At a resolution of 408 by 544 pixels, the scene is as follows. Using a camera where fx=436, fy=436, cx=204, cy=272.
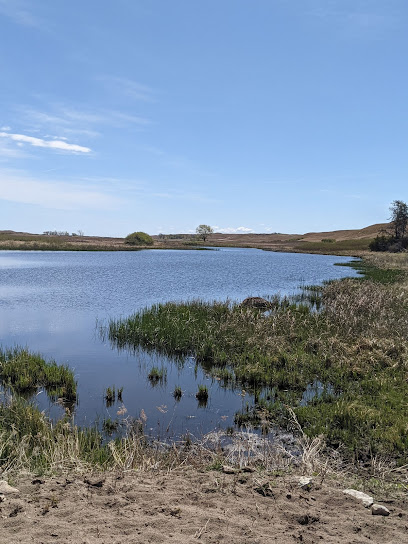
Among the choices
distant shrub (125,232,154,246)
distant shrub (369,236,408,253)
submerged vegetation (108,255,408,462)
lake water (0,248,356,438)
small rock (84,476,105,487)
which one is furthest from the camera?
distant shrub (125,232,154,246)

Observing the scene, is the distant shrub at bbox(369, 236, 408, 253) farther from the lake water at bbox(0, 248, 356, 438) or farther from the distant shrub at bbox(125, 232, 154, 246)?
the distant shrub at bbox(125, 232, 154, 246)

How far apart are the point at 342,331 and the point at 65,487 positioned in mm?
13916

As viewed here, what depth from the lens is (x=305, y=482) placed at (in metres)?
6.56

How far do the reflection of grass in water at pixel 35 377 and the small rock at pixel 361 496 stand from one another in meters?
8.10

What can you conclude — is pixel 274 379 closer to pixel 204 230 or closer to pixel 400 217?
pixel 400 217

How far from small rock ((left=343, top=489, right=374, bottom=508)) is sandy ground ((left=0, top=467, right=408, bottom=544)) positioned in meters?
0.11

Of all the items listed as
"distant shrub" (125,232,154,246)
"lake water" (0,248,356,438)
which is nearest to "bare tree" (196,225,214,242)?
"distant shrub" (125,232,154,246)

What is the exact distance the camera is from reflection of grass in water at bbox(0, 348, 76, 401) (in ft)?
40.4

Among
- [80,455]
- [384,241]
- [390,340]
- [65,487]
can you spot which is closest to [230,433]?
[80,455]

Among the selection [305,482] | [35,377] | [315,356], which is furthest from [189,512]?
[315,356]

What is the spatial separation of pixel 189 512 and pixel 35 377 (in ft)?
30.0

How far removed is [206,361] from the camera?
52.5ft

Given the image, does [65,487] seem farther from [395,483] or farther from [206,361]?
[206,361]

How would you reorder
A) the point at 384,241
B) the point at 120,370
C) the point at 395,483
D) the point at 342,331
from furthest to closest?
1. the point at 384,241
2. the point at 342,331
3. the point at 120,370
4. the point at 395,483
